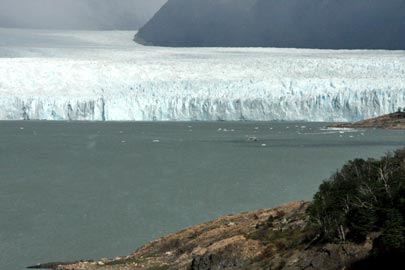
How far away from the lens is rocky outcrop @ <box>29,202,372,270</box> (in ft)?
44.0

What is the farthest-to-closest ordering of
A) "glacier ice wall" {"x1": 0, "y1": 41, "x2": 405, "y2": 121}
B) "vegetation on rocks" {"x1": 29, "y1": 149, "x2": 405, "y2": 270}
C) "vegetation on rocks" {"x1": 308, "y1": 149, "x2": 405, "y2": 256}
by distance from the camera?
"glacier ice wall" {"x1": 0, "y1": 41, "x2": 405, "y2": 121} → "vegetation on rocks" {"x1": 29, "y1": 149, "x2": 405, "y2": 270} → "vegetation on rocks" {"x1": 308, "y1": 149, "x2": 405, "y2": 256}

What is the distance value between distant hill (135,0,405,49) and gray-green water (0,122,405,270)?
232 ft

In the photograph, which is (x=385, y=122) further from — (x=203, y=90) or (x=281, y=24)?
(x=281, y=24)

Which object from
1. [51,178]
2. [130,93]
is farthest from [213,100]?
[51,178]

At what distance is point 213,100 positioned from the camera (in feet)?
275

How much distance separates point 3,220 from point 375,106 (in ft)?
205

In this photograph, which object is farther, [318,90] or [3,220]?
[318,90]

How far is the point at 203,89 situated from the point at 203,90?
0.12m

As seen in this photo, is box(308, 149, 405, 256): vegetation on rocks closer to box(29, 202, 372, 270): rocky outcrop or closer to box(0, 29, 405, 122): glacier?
box(29, 202, 372, 270): rocky outcrop

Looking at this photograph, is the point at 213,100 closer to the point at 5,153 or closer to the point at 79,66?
the point at 79,66

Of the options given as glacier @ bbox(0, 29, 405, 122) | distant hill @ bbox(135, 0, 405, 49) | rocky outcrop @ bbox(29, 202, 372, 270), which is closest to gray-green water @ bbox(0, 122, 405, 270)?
rocky outcrop @ bbox(29, 202, 372, 270)

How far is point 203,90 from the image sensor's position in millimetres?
83500

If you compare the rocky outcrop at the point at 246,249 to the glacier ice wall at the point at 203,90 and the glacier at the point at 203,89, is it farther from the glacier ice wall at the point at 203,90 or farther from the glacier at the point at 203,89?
the glacier at the point at 203,89

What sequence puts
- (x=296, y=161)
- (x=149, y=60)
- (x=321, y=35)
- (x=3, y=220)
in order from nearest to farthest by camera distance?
(x=3, y=220), (x=296, y=161), (x=149, y=60), (x=321, y=35)
